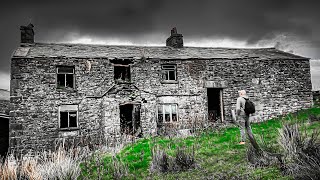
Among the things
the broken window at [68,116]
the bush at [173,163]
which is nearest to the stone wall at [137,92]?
the broken window at [68,116]

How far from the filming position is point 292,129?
6.48 metres

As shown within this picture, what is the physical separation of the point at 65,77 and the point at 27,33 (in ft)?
16.5

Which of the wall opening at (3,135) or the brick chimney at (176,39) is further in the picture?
the brick chimney at (176,39)

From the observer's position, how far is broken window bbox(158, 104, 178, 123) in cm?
1722

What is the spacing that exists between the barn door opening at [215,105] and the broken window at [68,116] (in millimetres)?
8715

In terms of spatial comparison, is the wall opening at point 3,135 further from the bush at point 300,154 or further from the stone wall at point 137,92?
the bush at point 300,154

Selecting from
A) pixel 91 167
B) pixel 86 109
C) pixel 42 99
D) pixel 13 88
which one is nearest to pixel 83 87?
pixel 86 109

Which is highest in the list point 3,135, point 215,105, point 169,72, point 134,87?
point 169,72

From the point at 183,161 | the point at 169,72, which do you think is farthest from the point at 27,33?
the point at 183,161

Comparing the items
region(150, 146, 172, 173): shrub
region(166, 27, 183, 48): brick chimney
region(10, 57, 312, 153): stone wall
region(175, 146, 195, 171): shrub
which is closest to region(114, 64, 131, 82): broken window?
region(10, 57, 312, 153): stone wall

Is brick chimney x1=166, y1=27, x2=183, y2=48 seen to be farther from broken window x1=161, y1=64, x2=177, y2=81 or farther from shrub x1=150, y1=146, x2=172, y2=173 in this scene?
shrub x1=150, y1=146, x2=172, y2=173

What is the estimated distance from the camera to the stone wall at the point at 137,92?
1540 centimetres

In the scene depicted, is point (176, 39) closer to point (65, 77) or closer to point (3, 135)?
point (65, 77)

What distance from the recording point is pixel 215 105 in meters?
20.2
